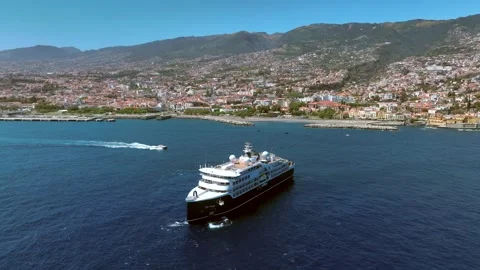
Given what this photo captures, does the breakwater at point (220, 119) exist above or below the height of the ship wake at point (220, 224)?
above

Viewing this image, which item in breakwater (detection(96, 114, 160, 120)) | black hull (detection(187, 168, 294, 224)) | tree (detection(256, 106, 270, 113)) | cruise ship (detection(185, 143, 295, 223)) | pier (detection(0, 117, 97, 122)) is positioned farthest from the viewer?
tree (detection(256, 106, 270, 113))

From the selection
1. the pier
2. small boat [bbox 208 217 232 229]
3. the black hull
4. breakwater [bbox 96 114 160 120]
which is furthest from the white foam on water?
breakwater [bbox 96 114 160 120]

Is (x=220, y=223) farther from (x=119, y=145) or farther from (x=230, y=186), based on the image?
(x=119, y=145)

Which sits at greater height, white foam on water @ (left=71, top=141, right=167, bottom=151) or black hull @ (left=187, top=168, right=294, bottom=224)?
white foam on water @ (left=71, top=141, right=167, bottom=151)

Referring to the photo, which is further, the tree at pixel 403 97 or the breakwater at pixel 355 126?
the tree at pixel 403 97

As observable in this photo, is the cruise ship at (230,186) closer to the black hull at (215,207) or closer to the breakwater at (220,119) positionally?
the black hull at (215,207)

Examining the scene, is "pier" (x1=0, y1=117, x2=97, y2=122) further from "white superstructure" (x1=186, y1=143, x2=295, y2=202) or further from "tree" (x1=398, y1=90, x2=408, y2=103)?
"tree" (x1=398, y1=90, x2=408, y2=103)

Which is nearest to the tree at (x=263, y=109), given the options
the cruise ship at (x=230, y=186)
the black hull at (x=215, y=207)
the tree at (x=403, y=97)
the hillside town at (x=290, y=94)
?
the hillside town at (x=290, y=94)
